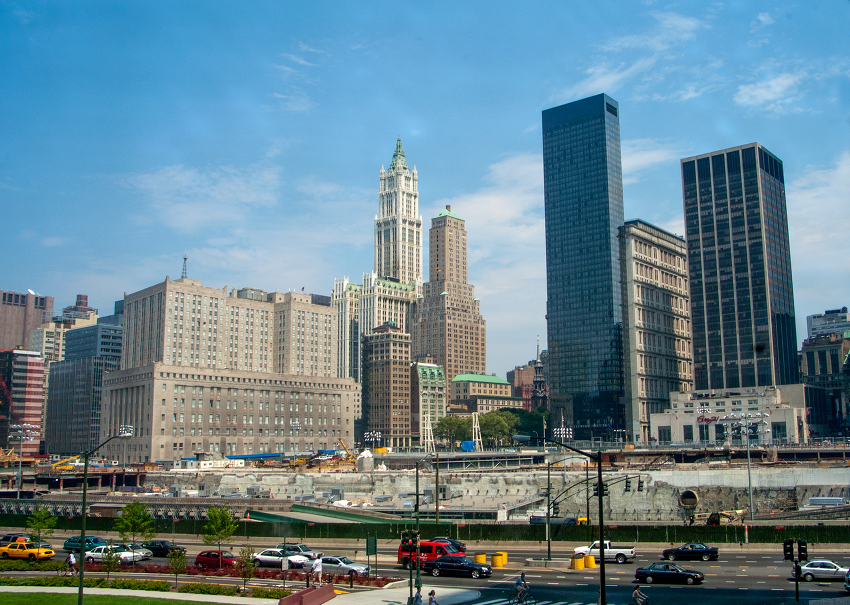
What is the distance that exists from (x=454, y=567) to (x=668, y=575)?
13.1 meters

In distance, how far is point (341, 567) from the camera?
47.2 metres

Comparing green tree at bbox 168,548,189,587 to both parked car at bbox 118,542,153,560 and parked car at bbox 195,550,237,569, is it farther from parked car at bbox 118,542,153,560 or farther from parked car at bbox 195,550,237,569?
parked car at bbox 118,542,153,560

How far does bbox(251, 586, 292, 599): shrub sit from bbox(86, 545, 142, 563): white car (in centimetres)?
1736

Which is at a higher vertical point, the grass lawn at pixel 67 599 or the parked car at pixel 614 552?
the grass lawn at pixel 67 599

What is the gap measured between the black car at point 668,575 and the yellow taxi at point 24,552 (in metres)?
41.6

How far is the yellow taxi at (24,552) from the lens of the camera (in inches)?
2130

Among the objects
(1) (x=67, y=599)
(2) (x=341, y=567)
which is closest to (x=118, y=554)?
(1) (x=67, y=599)

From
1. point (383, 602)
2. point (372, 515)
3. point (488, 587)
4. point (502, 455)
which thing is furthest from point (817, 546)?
point (502, 455)

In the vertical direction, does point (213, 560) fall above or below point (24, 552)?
above

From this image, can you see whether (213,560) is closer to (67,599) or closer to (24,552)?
(67,599)

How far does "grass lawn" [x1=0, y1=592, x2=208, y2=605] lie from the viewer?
36.2 m

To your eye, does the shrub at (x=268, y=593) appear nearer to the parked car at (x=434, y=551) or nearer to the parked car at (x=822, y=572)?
the parked car at (x=434, y=551)

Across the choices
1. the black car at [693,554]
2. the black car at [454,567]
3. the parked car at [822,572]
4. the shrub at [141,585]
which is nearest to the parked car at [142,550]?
the shrub at [141,585]

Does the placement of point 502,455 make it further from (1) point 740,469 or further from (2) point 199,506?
(2) point 199,506
